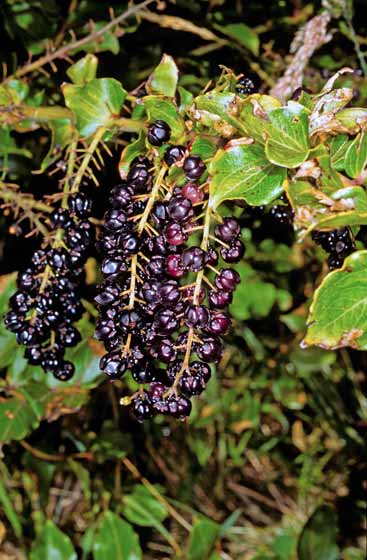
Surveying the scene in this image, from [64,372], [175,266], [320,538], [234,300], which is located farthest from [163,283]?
[320,538]

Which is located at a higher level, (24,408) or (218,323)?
(218,323)

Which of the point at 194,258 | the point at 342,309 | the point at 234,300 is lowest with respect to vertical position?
the point at 234,300

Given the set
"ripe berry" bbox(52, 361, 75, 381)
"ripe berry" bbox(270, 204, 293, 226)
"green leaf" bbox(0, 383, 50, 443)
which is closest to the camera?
"ripe berry" bbox(270, 204, 293, 226)

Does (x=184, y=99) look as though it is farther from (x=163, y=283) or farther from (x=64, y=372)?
(x=64, y=372)

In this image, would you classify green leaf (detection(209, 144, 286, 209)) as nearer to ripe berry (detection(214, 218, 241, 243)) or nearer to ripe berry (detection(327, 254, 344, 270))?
ripe berry (detection(214, 218, 241, 243))

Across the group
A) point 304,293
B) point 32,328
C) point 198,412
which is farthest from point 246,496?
point 32,328

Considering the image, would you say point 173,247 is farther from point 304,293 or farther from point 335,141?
point 304,293

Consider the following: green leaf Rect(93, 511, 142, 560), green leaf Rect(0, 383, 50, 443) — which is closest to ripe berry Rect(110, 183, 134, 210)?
green leaf Rect(0, 383, 50, 443)
